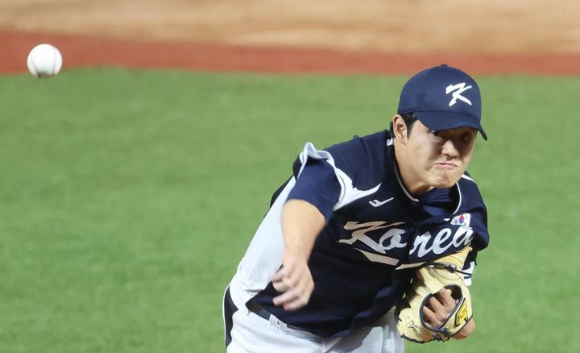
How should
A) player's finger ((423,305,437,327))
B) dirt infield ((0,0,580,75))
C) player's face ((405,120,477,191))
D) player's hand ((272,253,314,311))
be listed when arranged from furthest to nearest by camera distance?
dirt infield ((0,0,580,75)) < player's finger ((423,305,437,327)) < player's face ((405,120,477,191)) < player's hand ((272,253,314,311))

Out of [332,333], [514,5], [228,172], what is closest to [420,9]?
[514,5]

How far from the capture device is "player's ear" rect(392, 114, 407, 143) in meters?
3.14

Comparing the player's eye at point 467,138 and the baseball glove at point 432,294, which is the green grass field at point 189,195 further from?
the player's eye at point 467,138

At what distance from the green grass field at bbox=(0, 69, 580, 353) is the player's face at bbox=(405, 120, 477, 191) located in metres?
2.66

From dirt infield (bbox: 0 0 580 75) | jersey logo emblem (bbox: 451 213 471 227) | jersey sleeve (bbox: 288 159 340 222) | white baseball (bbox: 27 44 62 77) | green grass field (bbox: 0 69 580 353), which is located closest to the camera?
jersey sleeve (bbox: 288 159 340 222)

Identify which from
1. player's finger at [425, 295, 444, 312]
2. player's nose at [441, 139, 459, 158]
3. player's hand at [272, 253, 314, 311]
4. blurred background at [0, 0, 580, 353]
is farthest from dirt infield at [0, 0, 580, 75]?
player's hand at [272, 253, 314, 311]

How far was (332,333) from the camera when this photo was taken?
3.52 metres

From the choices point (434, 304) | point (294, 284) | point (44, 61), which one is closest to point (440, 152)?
point (434, 304)

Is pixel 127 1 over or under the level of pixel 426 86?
under

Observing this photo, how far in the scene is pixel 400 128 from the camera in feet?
10.4

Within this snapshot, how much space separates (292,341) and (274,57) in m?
9.87

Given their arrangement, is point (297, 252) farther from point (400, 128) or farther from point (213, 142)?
point (213, 142)

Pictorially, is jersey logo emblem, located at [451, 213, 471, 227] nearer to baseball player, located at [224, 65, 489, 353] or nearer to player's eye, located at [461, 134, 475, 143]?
baseball player, located at [224, 65, 489, 353]

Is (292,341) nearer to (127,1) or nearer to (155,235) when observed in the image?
(155,235)
